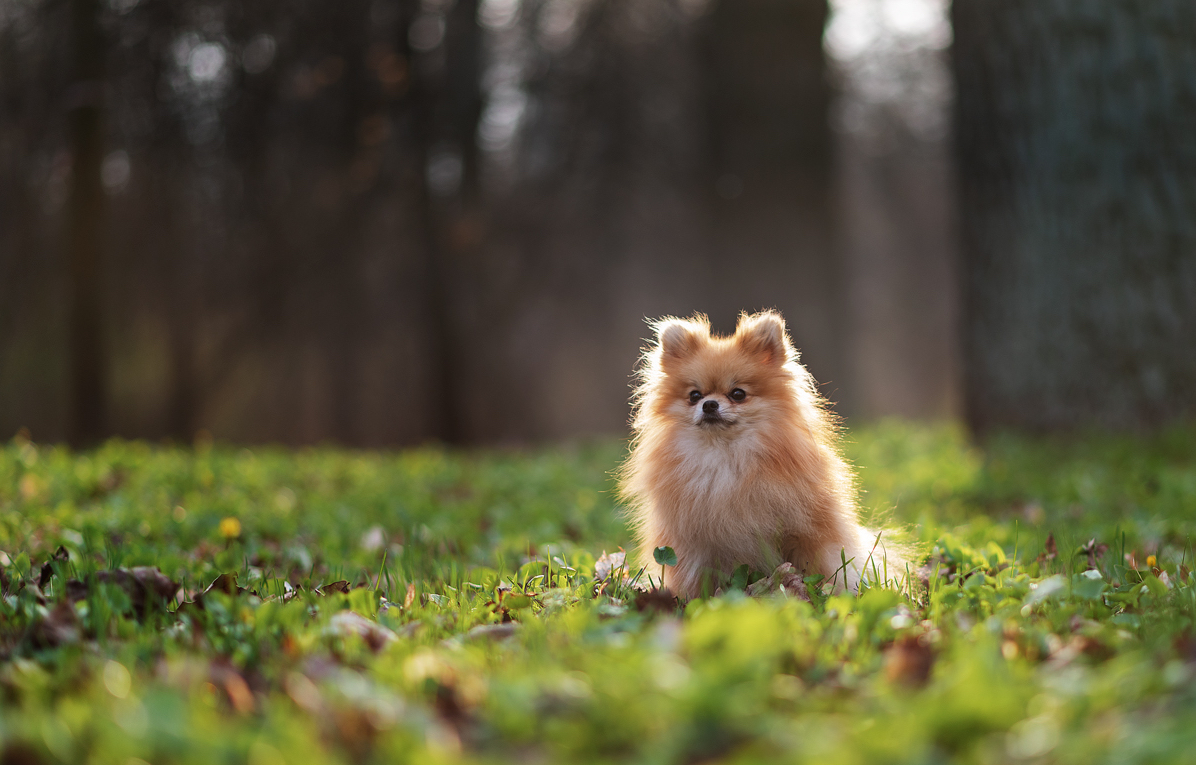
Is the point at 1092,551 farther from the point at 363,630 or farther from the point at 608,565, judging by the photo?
the point at 363,630

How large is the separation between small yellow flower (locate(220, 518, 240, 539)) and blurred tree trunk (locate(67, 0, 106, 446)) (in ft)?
27.2

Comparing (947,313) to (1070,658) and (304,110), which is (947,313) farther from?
(1070,658)

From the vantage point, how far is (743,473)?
3.30m

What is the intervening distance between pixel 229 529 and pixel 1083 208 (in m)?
7.30

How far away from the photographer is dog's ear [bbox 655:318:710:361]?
369cm

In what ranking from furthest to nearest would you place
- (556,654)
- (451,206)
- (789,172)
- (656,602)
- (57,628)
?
(451,206), (789,172), (656,602), (57,628), (556,654)

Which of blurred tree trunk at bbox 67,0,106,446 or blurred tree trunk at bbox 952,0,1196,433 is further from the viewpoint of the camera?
blurred tree trunk at bbox 67,0,106,446

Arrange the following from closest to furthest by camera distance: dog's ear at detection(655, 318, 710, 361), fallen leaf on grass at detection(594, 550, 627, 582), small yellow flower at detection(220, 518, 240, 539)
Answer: fallen leaf on grass at detection(594, 550, 627, 582)
dog's ear at detection(655, 318, 710, 361)
small yellow flower at detection(220, 518, 240, 539)

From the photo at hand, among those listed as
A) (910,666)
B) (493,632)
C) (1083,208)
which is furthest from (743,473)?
(1083,208)

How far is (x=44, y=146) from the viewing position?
1297 cm

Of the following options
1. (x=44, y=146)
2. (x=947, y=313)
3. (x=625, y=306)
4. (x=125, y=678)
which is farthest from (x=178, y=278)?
(x=947, y=313)

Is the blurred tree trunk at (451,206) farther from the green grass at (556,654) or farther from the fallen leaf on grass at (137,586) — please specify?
the fallen leaf on grass at (137,586)

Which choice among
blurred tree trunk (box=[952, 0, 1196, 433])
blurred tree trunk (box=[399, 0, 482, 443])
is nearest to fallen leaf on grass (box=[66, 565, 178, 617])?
blurred tree trunk (box=[952, 0, 1196, 433])

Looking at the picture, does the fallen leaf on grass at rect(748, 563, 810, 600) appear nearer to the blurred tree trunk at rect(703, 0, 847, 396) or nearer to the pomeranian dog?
the pomeranian dog
